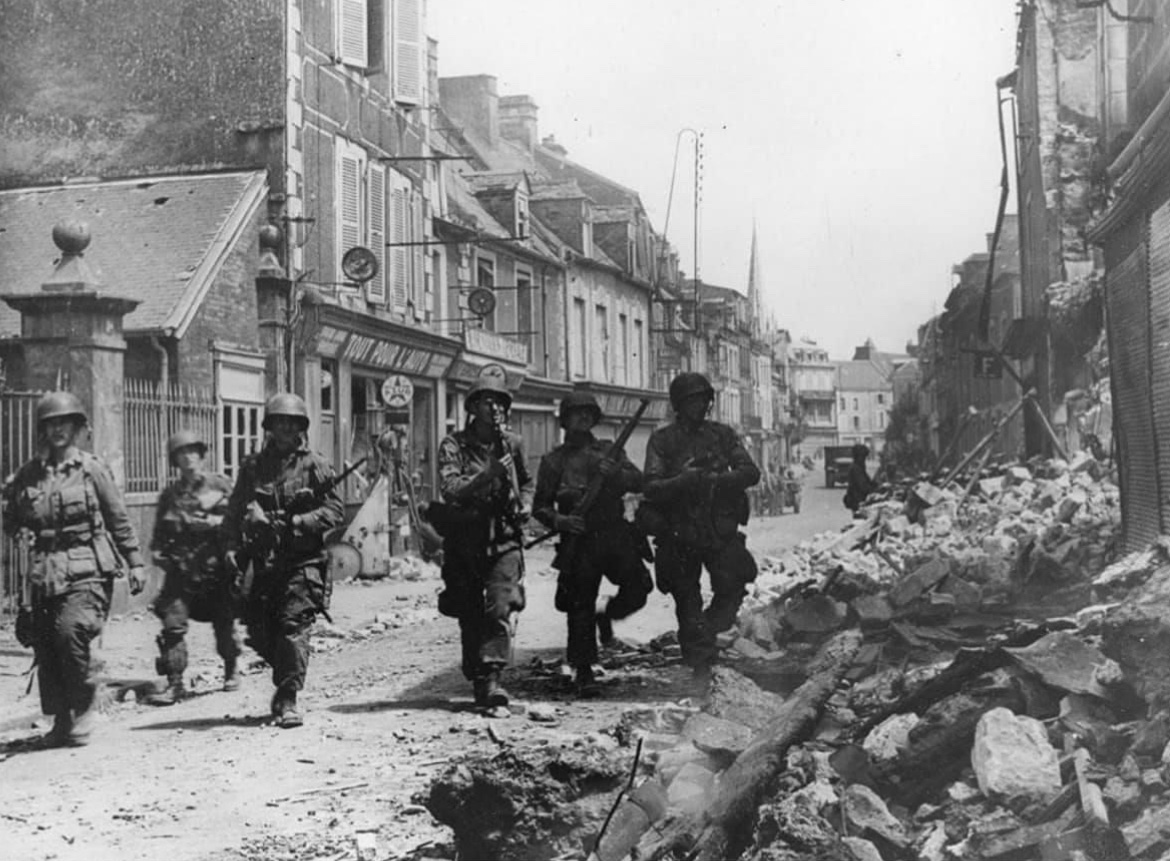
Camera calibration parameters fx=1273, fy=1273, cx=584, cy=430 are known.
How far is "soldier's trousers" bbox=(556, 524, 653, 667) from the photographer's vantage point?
8055mm

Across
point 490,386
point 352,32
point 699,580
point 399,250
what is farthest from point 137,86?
point 699,580

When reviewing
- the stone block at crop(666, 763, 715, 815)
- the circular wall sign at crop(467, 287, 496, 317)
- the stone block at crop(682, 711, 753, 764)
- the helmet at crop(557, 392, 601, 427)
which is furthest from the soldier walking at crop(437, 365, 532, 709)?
the circular wall sign at crop(467, 287, 496, 317)

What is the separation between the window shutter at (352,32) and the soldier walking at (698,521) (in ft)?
44.0

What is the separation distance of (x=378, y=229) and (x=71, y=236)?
29.3 ft

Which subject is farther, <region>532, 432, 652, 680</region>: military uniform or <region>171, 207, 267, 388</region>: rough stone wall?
<region>171, 207, 267, 388</region>: rough stone wall

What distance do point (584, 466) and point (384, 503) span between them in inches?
378

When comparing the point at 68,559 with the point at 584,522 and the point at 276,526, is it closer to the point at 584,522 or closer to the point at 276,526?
the point at 276,526

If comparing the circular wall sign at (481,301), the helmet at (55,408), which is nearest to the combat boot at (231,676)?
the helmet at (55,408)

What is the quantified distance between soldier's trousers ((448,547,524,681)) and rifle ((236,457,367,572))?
947 mm

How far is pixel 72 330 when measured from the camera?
12250 mm

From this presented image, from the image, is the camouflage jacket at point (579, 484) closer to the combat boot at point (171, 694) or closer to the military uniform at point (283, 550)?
the military uniform at point (283, 550)

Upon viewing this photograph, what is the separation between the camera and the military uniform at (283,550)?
23.7 feet

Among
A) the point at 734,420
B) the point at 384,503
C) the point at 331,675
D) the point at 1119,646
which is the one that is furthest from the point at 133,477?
the point at 734,420

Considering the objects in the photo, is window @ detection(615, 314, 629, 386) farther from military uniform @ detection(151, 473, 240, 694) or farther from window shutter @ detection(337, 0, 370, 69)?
military uniform @ detection(151, 473, 240, 694)
